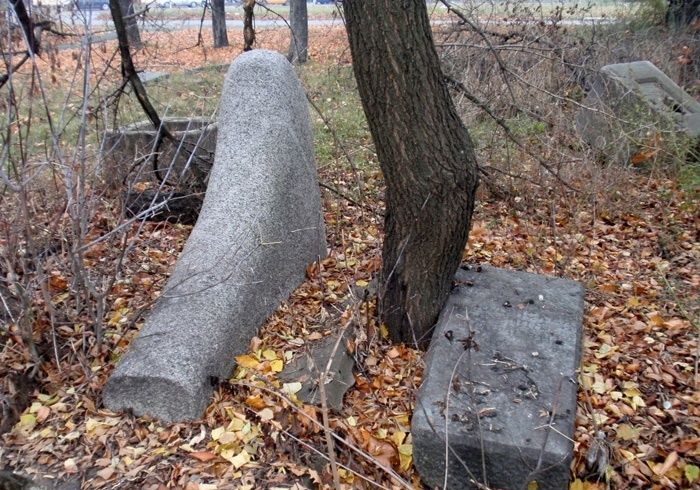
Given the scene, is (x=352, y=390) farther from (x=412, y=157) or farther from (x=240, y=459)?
(x=412, y=157)

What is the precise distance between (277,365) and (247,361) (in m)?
0.16

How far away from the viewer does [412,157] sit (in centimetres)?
316

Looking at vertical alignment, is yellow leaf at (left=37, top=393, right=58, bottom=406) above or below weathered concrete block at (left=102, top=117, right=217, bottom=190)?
below

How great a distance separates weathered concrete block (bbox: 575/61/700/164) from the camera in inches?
228

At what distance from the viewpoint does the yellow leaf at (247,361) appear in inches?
125

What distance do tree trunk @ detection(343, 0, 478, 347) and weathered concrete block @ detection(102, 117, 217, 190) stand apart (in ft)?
6.23

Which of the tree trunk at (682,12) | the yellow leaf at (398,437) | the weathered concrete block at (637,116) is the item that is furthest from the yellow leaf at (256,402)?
the tree trunk at (682,12)

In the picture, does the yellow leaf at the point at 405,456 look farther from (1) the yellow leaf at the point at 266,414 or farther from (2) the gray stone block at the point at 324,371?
(1) the yellow leaf at the point at 266,414

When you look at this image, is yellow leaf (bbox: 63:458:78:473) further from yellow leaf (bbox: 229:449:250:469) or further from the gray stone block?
the gray stone block

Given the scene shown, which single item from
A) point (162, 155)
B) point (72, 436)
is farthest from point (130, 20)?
point (72, 436)

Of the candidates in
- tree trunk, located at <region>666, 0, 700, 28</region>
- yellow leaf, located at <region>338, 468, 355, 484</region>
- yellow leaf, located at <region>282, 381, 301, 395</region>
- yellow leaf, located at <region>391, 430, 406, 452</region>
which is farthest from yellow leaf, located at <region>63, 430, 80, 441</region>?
tree trunk, located at <region>666, 0, 700, 28</region>

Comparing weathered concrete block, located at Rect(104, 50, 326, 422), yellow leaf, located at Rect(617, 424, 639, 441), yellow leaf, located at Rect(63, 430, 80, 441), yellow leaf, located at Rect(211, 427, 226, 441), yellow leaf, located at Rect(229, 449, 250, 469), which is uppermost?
weathered concrete block, located at Rect(104, 50, 326, 422)

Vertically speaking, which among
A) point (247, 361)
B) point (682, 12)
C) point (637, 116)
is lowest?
point (247, 361)

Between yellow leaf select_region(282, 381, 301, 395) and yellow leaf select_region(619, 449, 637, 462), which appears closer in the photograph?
yellow leaf select_region(619, 449, 637, 462)
